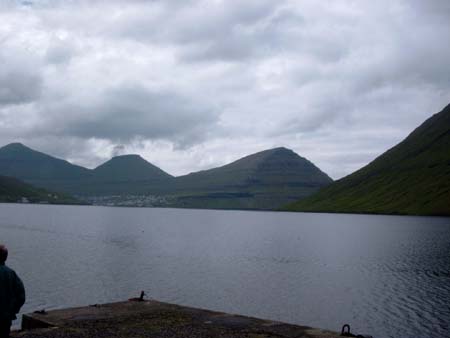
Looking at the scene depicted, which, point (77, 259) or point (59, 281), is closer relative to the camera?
point (59, 281)

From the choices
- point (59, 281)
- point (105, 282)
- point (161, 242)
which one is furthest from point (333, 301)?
point (161, 242)

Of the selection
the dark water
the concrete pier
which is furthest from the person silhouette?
the dark water

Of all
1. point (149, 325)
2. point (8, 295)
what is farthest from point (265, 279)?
point (8, 295)

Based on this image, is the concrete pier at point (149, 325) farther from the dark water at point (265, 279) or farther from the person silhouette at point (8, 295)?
the dark water at point (265, 279)

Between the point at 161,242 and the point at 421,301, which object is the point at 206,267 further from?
the point at 161,242

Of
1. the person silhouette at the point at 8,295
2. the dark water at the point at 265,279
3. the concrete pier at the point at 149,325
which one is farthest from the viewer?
the dark water at the point at 265,279

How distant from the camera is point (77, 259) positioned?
282 ft

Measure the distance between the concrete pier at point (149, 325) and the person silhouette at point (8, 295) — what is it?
6.01 metres

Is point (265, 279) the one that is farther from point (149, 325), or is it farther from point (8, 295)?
point (8, 295)

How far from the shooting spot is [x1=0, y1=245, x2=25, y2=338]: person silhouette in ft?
57.3

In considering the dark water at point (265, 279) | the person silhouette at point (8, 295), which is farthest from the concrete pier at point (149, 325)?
the dark water at point (265, 279)

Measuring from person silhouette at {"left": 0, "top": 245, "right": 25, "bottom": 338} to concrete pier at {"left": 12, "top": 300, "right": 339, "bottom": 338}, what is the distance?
19.7 ft

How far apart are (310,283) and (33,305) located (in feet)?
116

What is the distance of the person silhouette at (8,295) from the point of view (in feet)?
57.3
